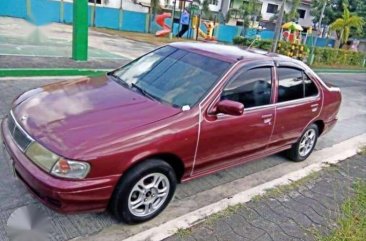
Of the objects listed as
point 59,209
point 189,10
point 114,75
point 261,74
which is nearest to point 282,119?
point 261,74

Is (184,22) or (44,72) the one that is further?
(184,22)

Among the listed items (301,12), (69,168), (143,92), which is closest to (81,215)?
(69,168)

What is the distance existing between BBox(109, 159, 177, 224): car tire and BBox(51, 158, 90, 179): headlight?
0.35m

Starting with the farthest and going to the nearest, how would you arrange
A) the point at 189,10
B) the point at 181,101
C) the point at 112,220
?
the point at 189,10, the point at 181,101, the point at 112,220

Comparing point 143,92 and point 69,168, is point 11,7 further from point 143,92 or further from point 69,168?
point 69,168

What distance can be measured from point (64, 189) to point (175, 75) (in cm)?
163

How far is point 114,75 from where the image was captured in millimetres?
3809

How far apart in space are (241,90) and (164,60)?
0.92 metres

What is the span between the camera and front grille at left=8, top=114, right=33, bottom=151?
8.55 feet

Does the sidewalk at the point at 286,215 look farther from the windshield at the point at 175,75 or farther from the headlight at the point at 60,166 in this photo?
the windshield at the point at 175,75

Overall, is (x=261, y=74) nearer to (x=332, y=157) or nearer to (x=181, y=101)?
(x=181, y=101)

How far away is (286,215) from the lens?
339cm

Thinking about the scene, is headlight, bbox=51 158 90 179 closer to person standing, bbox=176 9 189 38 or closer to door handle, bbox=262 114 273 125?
door handle, bbox=262 114 273 125

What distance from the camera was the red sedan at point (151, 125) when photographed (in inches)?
97.8
